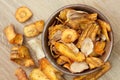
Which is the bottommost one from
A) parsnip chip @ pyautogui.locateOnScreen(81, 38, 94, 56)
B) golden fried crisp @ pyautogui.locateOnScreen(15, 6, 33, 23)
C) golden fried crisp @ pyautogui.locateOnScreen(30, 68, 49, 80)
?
golden fried crisp @ pyautogui.locateOnScreen(30, 68, 49, 80)

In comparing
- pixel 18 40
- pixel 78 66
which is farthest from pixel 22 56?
pixel 78 66

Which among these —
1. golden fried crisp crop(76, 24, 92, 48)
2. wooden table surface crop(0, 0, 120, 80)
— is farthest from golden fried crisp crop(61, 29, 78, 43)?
wooden table surface crop(0, 0, 120, 80)

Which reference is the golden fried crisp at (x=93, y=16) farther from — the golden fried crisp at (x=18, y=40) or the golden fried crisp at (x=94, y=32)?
the golden fried crisp at (x=18, y=40)

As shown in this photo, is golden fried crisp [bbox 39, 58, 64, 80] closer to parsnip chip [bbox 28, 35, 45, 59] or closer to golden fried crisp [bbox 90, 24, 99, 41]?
parsnip chip [bbox 28, 35, 45, 59]

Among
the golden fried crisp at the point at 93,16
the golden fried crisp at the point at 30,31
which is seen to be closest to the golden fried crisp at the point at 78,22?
the golden fried crisp at the point at 93,16

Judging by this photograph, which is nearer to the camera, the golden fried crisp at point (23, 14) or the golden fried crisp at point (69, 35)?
the golden fried crisp at point (69, 35)

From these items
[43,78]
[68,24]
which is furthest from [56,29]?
[43,78]
